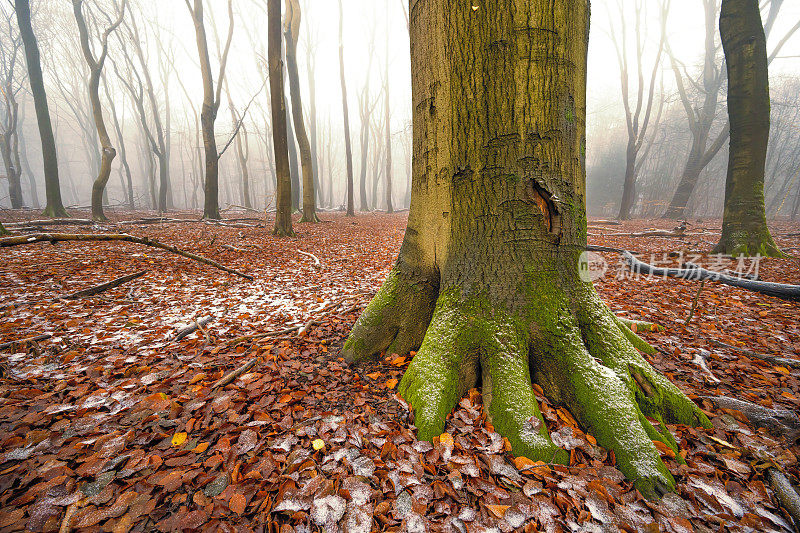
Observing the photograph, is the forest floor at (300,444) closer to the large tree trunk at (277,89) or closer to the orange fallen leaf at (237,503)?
the orange fallen leaf at (237,503)

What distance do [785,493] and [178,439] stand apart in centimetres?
296

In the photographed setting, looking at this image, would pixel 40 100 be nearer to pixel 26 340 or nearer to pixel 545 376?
pixel 26 340

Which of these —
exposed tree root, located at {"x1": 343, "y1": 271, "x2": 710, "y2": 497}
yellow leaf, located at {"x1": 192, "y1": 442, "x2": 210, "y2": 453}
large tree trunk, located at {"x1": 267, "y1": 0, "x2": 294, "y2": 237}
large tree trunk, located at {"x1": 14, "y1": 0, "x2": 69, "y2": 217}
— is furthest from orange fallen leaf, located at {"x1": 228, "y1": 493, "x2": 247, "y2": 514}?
large tree trunk, located at {"x1": 14, "y1": 0, "x2": 69, "y2": 217}

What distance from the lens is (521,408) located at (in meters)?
1.64

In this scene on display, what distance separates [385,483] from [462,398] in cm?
70

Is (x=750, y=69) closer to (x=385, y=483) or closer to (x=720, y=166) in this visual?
(x=385, y=483)

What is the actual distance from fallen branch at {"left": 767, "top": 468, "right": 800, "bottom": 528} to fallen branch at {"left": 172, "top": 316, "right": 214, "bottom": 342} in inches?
161

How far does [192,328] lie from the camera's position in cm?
290

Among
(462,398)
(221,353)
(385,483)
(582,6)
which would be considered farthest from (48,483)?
(582,6)

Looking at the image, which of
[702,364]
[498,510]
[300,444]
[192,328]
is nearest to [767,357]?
[702,364]

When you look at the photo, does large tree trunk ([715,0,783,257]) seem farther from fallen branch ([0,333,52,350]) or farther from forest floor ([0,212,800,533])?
fallen branch ([0,333,52,350])

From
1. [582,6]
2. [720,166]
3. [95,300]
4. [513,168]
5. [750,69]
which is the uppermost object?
[720,166]

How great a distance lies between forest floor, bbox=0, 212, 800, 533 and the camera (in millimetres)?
1227

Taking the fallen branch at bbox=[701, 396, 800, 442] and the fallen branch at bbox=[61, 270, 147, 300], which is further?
the fallen branch at bbox=[61, 270, 147, 300]
